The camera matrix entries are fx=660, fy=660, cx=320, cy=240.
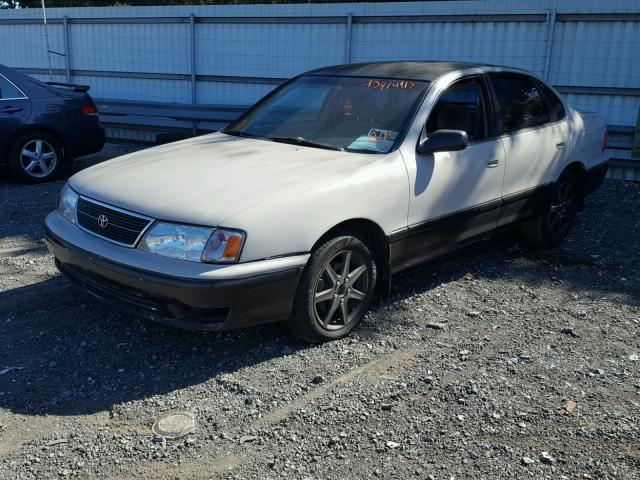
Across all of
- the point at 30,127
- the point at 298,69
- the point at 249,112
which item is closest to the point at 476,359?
the point at 249,112

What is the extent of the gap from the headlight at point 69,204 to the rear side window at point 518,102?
3.17 meters

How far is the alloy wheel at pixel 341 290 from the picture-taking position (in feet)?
13.0

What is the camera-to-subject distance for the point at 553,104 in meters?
5.86

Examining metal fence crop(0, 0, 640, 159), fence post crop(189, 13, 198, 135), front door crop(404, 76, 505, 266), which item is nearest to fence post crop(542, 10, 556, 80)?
metal fence crop(0, 0, 640, 159)

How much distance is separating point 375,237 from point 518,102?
2.07 metres

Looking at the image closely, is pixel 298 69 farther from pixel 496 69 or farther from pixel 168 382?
pixel 168 382

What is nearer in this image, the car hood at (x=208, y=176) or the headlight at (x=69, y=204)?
the car hood at (x=208, y=176)

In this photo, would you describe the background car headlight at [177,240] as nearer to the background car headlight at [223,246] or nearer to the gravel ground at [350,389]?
the background car headlight at [223,246]

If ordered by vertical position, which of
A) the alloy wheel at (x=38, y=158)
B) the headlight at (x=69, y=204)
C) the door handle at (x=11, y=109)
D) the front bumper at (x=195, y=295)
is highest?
the door handle at (x=11, y=109)

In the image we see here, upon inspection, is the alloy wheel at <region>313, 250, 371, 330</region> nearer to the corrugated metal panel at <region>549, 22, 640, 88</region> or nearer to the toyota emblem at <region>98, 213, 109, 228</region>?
the toyota emblem at <region>98, 213, 109, 228</region>

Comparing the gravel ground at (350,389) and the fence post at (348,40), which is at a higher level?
the fence post at (348,40)

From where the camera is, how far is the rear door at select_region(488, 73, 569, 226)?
5.16 meters

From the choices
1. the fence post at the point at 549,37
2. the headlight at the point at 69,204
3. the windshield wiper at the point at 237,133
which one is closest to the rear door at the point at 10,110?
the windshield wiper at the point at 237,133

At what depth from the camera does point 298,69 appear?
11.4 metres
